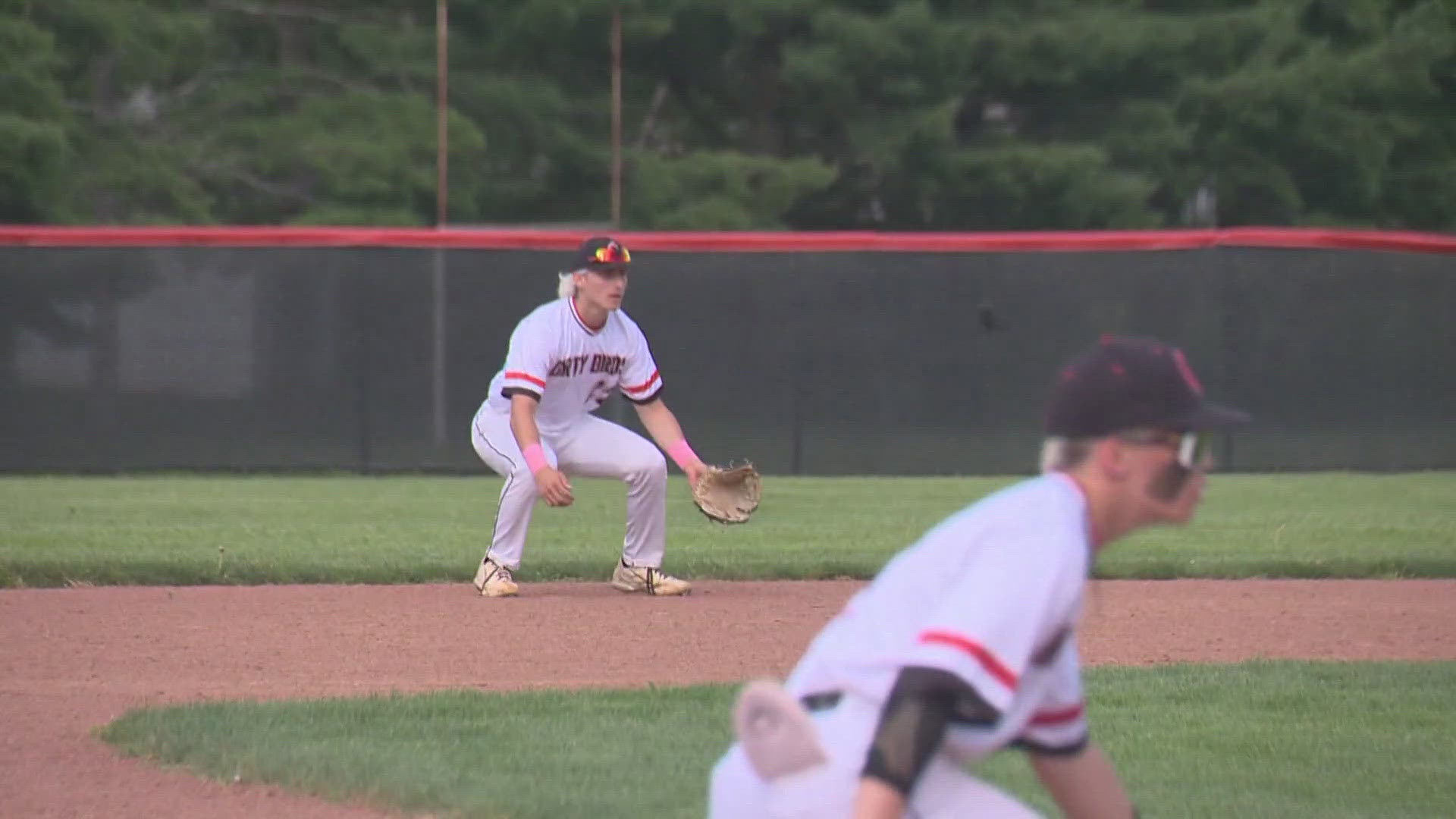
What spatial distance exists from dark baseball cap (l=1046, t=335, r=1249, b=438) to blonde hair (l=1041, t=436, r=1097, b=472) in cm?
2

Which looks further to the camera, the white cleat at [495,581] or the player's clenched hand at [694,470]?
the white cleat at [495,581]

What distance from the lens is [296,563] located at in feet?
29.0

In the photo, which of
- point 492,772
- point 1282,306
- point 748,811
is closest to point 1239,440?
point 1282,306

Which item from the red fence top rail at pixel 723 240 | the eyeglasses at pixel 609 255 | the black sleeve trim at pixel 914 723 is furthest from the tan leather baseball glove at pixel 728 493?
the red fence top rail at pixel 723 240

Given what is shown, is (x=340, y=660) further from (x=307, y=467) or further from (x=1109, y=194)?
(x=1109, y=194)

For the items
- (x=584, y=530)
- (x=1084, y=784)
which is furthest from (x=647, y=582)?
(x=1084, y=784)

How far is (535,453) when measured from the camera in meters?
7.31

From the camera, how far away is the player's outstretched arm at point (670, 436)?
778 cm

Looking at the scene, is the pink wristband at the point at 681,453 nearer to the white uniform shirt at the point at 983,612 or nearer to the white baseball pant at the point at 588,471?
the white baseball pant at the point at 588,471

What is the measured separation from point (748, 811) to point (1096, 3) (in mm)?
25634

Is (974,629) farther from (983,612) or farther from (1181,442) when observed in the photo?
(1181,442)

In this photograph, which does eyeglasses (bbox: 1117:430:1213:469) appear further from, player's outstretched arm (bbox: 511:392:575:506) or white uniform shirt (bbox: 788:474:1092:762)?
player's outstretched arm (bbox: 511:392:575:506)

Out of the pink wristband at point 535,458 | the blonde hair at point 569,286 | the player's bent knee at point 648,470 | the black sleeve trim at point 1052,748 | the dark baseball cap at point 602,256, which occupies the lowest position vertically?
the player's bent knee at point 648,470

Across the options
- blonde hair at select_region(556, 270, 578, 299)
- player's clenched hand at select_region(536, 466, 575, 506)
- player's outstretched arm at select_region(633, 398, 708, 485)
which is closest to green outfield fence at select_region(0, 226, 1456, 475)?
player's outstretched arm at select_region(633, 398, 708, 485)
